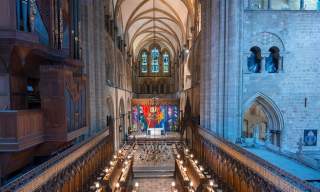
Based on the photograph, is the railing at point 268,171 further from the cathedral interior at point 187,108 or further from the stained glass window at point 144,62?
the stained glass window at point 144,62

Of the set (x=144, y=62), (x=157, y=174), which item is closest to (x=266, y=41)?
(x=157, y=174)

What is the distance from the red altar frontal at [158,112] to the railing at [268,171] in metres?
21.1

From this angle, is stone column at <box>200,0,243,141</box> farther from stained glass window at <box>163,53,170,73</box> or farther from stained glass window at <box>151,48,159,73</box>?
stained glass window at <box>163,53,170,73</box>

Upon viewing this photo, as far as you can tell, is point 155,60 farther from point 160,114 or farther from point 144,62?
point 160,114

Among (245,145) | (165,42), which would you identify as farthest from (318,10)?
(165,42)

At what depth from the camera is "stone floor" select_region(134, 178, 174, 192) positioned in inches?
494

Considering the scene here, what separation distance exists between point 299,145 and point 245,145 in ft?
8.99

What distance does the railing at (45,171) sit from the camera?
484 cm

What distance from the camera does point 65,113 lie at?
613 cm

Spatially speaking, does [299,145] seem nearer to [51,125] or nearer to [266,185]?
[266,185]

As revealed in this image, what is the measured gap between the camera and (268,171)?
620 centimetres

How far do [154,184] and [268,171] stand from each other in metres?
8.59

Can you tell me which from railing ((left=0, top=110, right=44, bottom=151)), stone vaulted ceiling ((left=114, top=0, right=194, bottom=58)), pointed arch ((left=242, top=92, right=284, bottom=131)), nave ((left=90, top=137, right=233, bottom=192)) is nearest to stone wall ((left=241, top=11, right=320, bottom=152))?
pointed arch ((left=242, top=92, right=284, bottom=131))

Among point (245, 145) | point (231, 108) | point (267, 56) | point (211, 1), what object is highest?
point (211, 1)
